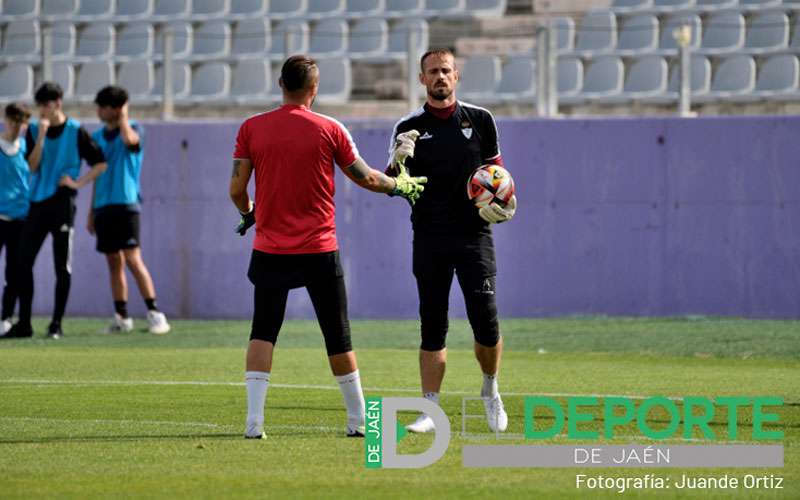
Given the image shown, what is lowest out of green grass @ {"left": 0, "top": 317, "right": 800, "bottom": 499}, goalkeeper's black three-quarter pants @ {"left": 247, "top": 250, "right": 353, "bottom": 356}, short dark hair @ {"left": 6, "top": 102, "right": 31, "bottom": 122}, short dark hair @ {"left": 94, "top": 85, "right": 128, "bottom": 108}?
green grass @ {"left": 0, "top": 317, "right": 800, "bottom": 499}

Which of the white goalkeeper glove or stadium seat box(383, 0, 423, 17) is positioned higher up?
stadium seat box(383, 0, 423, 17)

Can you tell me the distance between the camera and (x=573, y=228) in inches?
670

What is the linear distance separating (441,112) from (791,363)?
523 cm

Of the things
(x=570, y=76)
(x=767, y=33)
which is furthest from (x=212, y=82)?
(x=767, y=33)

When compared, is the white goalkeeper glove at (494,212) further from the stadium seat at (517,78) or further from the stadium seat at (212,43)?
the stadium seat at (212,43)

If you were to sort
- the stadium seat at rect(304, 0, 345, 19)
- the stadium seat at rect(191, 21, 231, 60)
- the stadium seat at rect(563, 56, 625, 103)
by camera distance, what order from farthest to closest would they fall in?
the stadium seat at rect(304, 0, 345, 19) → the stadium seat at rect(191, 21, 231, 60) → the stadium seat at rect(563, 56, 625, 103)

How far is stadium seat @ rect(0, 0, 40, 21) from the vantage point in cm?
2288

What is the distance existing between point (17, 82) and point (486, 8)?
633 centimetres

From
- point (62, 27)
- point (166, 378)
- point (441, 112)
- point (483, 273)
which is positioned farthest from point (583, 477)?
point (62, 27)

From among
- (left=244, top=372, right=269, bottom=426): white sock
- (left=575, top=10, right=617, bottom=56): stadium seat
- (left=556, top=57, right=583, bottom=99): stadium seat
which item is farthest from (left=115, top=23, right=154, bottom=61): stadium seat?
(left=244, top=372, right=269, bottom=426): white sock

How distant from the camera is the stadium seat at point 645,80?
63.4 ft

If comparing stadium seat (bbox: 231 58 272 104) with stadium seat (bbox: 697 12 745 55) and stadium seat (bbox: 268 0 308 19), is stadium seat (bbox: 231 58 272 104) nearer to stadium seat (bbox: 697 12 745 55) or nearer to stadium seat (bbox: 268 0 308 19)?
stadium seat (bbox: 268 0 308 19)

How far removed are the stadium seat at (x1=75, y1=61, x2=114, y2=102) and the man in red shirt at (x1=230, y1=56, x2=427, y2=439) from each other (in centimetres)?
1392

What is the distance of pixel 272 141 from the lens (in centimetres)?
813
